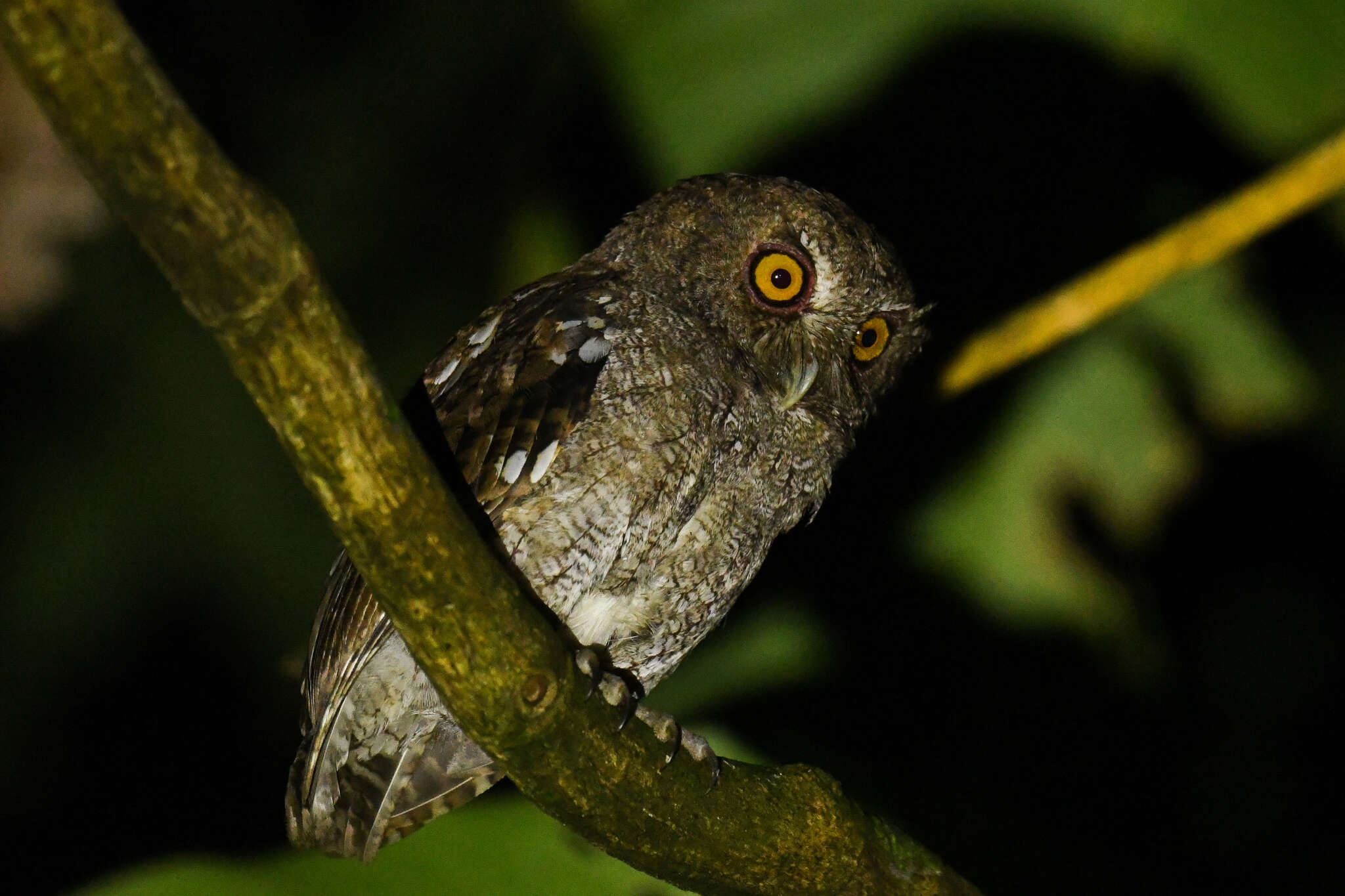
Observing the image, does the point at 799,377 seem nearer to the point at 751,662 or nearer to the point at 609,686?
the point at 609,686

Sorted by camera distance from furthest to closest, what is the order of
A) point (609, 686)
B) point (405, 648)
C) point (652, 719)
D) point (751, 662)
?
point (751, 662)
point (405, 648)
point (652, 719)
point (609, 686)

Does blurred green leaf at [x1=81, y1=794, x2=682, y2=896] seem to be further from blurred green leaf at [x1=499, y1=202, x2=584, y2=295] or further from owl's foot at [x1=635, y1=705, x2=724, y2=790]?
blurred green leaf at [x1=499, y1=202, x2=584, y2=295]

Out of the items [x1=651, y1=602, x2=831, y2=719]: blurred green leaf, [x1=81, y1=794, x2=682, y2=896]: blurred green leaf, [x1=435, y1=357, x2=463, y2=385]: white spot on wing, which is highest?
[x1=435, y1=357, x2=463, y2=385]: white spot on wing

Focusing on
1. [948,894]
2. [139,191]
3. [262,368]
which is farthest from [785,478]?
[139,191]

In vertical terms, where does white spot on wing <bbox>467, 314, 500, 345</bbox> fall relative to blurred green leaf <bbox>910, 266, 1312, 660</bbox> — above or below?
above

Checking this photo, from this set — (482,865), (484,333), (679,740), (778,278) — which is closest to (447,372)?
(484,333)

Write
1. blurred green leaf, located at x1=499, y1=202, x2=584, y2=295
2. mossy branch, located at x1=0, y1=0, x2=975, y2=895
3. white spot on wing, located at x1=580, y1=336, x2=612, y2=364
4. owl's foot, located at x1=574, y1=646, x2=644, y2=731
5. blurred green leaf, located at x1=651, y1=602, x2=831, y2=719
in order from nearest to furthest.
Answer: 1. mossy branch, located at x1=0, y1=0, x2=975, y2=895
2. owl's foot, located at x1=574, y1=646, x2=644, y2=731
3. white spot on wing, located at x1=580, y1=336, x2=612, y2=364
4. blurred green leaf, located at x1=651, y1=602, x2=831, y2=719
5. blurred green leaf, located at x1=499, y1=202, x2=584, y2=295

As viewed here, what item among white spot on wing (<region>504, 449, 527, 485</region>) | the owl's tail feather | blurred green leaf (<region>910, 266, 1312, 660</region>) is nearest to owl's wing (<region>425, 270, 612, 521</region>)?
white spot on wing (<region>504, 449, 527, 485</region>)

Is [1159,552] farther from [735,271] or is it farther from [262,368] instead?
[262,368]
